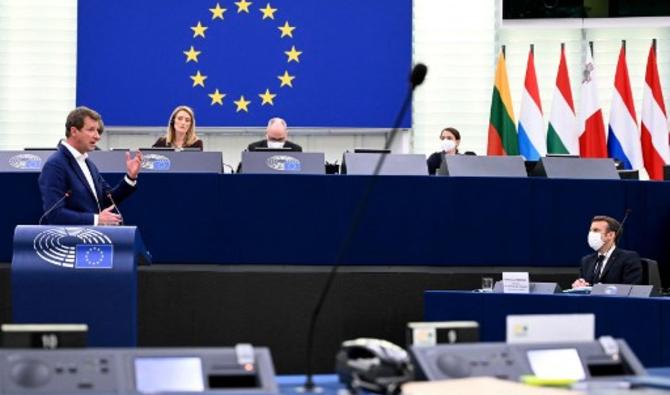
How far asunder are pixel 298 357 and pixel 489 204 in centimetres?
175

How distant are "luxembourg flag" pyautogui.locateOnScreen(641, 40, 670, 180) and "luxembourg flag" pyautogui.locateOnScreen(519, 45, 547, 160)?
100 centimetres

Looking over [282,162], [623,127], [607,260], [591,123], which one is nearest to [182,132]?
[282,162]

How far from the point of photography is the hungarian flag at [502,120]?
12.3 metres

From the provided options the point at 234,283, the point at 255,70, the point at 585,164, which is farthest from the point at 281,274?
the point at 255,70

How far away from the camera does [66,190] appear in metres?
6.40

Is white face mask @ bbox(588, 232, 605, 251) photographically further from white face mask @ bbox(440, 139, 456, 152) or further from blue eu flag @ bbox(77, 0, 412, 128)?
blue eu flag @ bbox(77, 0, 412, 128)

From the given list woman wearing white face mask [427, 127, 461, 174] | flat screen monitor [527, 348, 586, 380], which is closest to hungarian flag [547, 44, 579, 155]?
woman wearing white face mask [427, 127, 461, 174]

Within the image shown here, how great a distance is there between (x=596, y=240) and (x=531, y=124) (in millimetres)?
4180

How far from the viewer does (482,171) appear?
8.93 m

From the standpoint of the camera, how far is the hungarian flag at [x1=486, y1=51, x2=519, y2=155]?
12.3 meters

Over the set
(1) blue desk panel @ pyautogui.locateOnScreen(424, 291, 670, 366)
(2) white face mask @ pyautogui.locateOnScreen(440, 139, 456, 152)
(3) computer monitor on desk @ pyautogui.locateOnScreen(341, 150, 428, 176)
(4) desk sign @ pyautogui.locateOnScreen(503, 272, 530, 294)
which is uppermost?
(2) white face mask @ pyautogui.locateOnScreen(440, 139, 456, 152)

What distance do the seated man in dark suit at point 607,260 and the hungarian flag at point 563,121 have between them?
3.72 metres

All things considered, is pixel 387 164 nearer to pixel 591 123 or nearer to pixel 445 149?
pixel 445 149

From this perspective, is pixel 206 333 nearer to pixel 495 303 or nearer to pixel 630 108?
→ pixel 495 303
